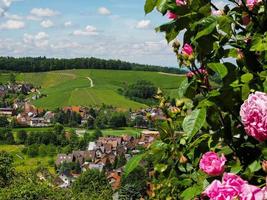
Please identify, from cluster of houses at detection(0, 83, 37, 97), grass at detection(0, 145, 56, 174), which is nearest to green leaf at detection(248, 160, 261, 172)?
grass at detection(0, 145, 56, 174)

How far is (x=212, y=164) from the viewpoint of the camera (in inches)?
52.1

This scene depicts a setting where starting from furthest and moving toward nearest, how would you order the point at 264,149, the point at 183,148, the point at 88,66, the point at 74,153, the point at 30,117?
the point at 88,66 < the point at 30,117 < the point at 74,153 < the point at 183,148 < the point at 264,149

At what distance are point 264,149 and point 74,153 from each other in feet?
176

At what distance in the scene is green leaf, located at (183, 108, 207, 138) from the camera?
135 cm

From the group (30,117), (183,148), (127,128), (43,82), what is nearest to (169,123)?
(183,148)

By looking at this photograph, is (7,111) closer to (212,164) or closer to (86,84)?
(86,84)

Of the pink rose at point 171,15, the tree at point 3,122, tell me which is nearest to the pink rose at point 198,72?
the pink rose at point 171,15

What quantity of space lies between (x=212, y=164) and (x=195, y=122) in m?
0.13

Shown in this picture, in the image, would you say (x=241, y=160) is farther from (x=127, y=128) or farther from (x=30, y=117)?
(x=30, y=117)

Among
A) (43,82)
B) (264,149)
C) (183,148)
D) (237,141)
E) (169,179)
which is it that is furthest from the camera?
(43,82)

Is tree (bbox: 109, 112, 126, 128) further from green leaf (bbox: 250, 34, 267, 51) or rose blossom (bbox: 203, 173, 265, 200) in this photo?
rose blossom (bbox: 203, 173, 265, 200)

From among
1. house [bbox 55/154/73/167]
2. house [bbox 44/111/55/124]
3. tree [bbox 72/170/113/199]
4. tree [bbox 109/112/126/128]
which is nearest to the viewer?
tree [bbox 72/170/113/199]

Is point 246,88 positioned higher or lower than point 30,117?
higher

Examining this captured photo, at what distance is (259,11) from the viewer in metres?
1.62
